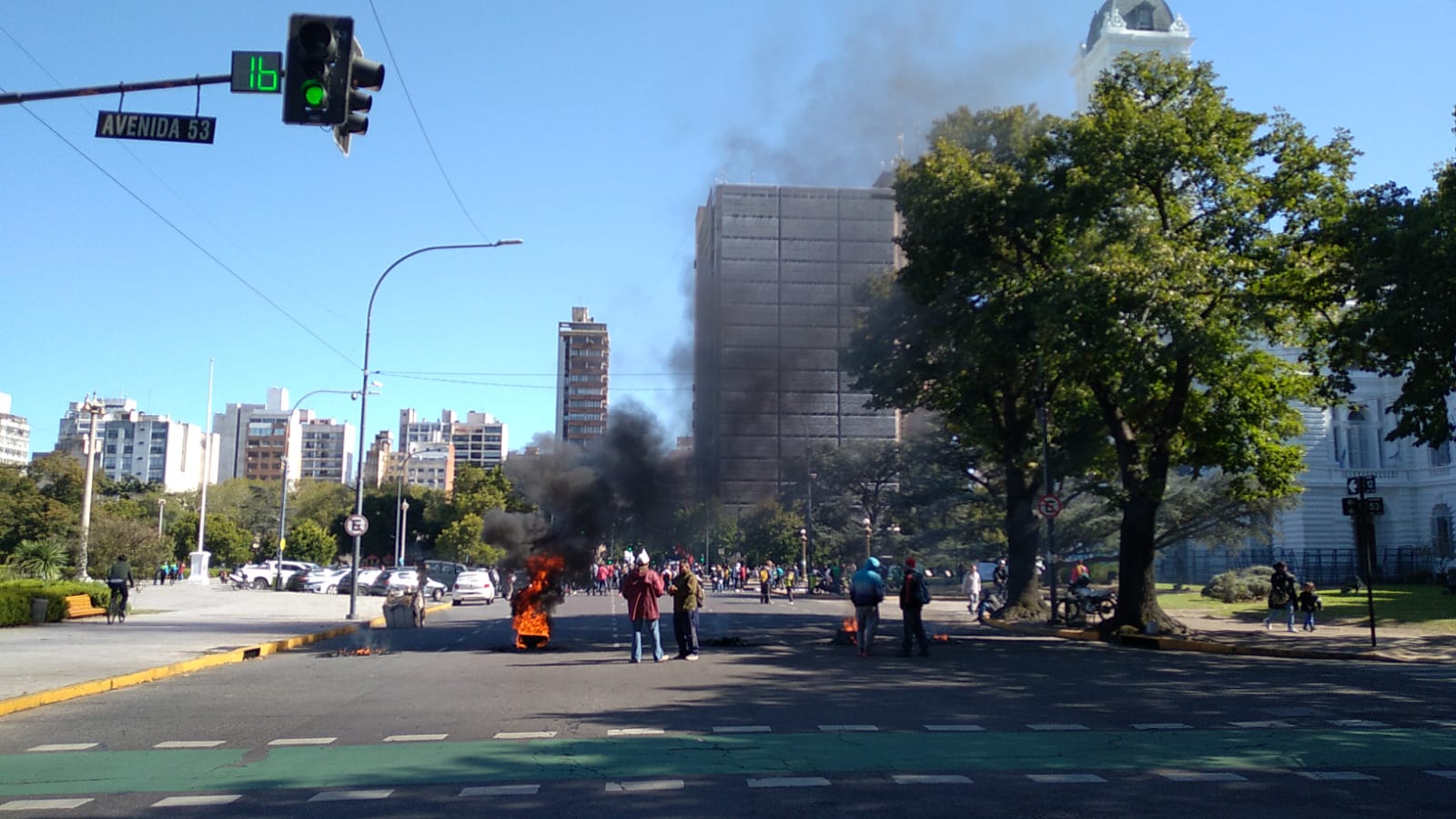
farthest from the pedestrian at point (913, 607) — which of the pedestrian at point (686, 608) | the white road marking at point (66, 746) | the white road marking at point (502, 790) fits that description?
the white road marking at point (66, 746)

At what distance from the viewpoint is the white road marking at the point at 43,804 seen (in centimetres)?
756

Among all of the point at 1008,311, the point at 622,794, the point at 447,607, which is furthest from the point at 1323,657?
the point at 447,607

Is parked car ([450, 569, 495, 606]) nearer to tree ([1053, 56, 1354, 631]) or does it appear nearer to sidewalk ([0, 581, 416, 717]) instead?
sidewalk ([0, 581, 416, 717])

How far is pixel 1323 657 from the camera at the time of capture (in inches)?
754

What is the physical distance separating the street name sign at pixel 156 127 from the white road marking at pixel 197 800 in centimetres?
607

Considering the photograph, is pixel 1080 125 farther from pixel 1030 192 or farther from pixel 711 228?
pixel 711 228

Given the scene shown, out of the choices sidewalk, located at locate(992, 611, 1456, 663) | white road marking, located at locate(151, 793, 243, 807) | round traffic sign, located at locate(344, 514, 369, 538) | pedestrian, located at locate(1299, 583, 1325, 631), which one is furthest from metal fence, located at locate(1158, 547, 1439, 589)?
white road marking, located at locate(151, 793, 243, 807)

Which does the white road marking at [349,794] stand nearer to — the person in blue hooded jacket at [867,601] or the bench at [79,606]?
the person in blue hooded jacket at [867,601]

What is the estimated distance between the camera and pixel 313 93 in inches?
394

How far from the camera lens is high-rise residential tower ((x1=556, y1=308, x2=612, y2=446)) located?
2680 centimetres

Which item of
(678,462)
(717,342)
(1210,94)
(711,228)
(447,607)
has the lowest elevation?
(447,607)

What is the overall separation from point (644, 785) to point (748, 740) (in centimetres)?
219

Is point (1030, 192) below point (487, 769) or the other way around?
the other way around

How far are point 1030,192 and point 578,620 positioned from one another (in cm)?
1577
